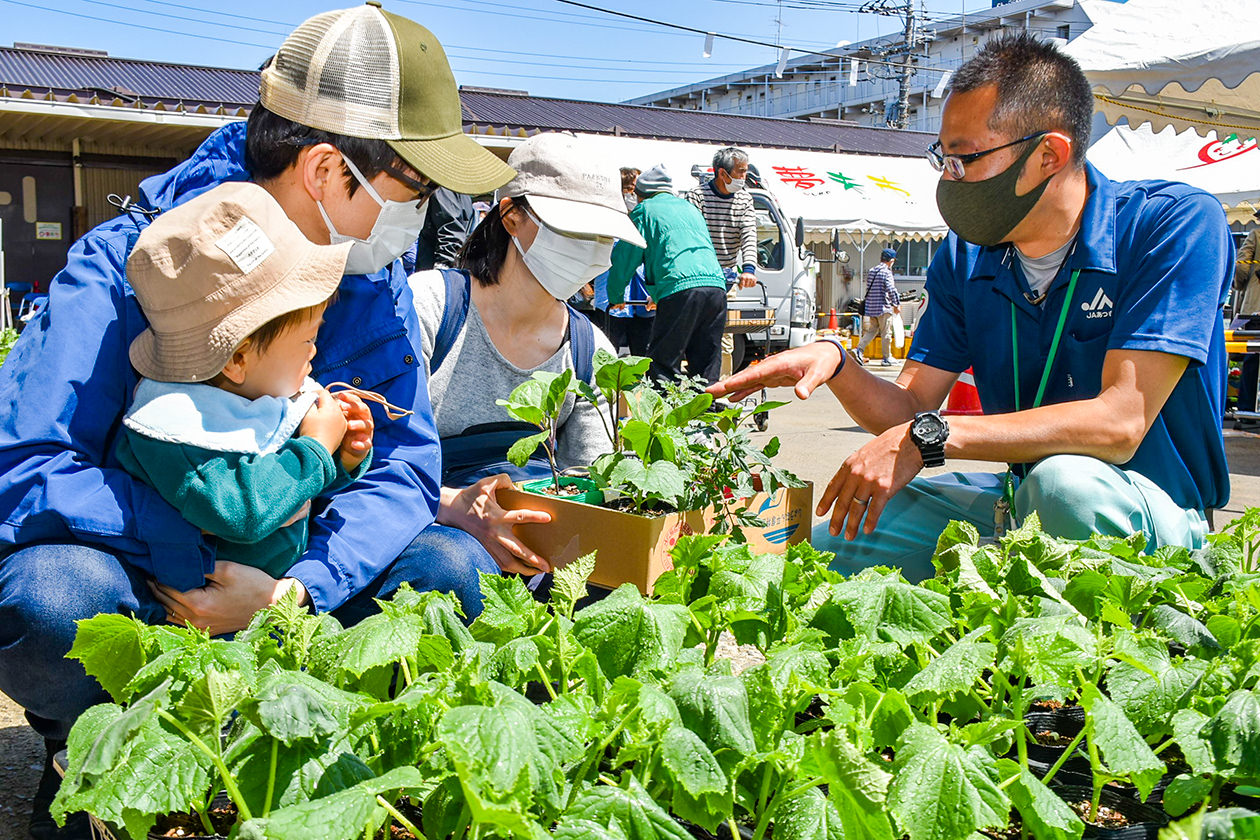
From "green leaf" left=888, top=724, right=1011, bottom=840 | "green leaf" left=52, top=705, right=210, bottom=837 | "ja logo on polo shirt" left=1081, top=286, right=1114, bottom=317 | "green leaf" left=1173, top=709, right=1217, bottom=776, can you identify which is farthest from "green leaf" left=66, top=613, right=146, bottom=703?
"ja logo on polo shirt" left=1081, top=286, right=1114, bottom=317

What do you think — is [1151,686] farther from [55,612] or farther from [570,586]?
[55,612]

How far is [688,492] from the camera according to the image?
6.59 ft

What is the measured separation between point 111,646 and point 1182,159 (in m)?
8.25

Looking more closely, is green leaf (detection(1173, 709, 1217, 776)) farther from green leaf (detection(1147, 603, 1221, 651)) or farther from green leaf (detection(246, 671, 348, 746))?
green leaf (detection(246, 671, 348, 746))

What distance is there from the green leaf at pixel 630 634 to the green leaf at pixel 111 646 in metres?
0.53

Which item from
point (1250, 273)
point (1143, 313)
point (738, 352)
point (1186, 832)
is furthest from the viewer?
Answer: point (738, 352)

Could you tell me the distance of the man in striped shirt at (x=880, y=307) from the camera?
602 inches

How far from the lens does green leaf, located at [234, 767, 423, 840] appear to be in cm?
89

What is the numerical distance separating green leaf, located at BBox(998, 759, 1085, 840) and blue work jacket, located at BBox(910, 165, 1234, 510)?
1479mm

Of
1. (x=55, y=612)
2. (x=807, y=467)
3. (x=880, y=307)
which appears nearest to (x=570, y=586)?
(x=55, y=612)

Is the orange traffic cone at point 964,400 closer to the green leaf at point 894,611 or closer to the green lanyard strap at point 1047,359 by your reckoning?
the green lanyard strap at point 1047,359

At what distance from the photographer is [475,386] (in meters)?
2.63

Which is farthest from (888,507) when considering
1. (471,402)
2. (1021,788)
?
(1021,788)

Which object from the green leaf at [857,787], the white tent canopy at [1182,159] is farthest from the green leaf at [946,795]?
the white tent canopy at [1182,159]
